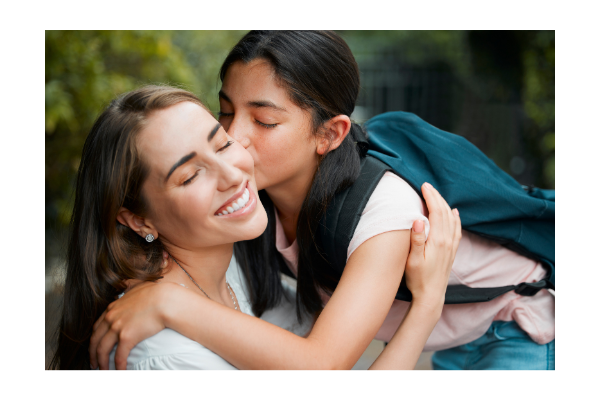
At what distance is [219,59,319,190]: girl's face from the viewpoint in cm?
185

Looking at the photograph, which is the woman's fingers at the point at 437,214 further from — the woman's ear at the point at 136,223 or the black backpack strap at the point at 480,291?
the woman's ear at the point at 136,223

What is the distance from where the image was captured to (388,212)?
5.67 feet

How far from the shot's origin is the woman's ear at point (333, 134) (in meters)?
2.01

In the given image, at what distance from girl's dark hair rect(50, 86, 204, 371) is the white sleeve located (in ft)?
2.54

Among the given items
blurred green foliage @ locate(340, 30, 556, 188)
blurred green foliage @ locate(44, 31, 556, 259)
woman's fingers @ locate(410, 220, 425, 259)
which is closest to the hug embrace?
woman's fingers @ locate(410, 220, 425, 259)

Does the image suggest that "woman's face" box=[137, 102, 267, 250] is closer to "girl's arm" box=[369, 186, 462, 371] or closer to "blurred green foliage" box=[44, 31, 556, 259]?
"girl's arm" box=[369, 186, 462, 371]

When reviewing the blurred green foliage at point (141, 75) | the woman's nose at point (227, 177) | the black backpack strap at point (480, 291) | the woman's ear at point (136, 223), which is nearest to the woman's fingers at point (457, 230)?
the black backpack strap at point (480, 291)

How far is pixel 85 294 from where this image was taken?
173cm

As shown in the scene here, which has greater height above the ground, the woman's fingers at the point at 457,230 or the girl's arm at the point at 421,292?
the woman's fingers at the point at 457,230

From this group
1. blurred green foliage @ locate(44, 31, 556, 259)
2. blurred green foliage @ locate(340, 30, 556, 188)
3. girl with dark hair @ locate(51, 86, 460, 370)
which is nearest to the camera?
girl with dark hair @ locate(51, 86, 460, 370)

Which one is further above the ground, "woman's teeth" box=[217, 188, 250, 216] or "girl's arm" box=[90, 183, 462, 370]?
"woman's teeth" box=[217, 188, 250, 216]
